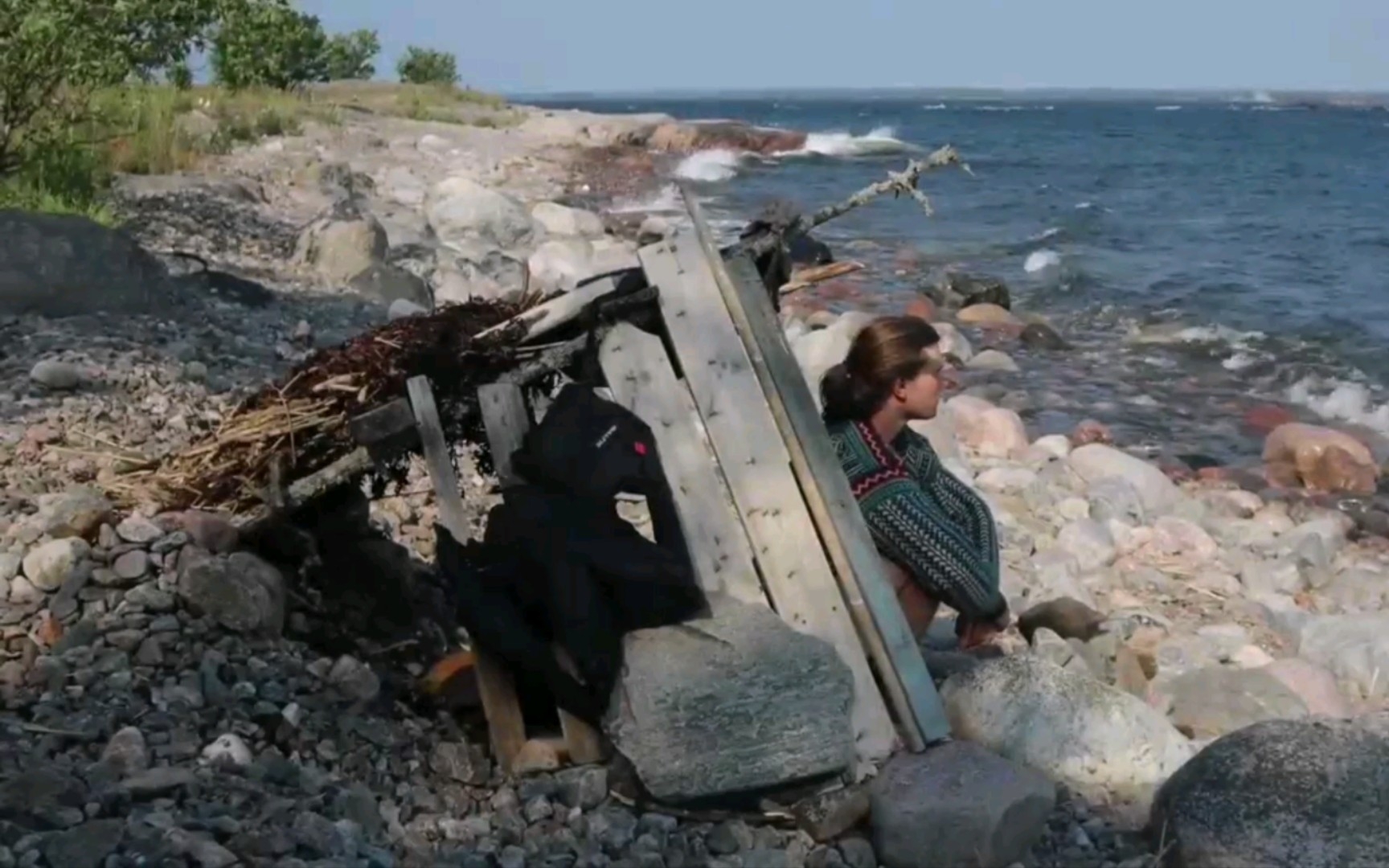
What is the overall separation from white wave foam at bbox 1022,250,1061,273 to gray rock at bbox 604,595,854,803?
58.7 feet

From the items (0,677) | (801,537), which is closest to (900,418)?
(801,537)

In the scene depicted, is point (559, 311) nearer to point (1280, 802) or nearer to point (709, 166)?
point (1280, 802)

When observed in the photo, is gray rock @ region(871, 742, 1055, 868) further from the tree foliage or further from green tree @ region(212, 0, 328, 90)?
the tree foliage

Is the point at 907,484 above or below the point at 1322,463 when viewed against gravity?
above

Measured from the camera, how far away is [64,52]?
1020cm

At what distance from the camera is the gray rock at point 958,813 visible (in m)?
3.96

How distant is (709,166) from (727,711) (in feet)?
115

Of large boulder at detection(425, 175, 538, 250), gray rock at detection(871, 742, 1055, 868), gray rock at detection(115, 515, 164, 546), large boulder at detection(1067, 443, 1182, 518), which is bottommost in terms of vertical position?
large boulder at detection(1067, 443, 1182, 518)

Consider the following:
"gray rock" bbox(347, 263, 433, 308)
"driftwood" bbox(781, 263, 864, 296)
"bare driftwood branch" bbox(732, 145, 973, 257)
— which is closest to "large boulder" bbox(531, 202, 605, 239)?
"gray rock" bbox(347, 263, 433, 308)

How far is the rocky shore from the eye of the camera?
3875 mm

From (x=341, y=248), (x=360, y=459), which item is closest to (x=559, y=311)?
(x=360, y=459)

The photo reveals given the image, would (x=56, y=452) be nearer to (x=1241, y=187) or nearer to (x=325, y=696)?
(x=325, y=696)

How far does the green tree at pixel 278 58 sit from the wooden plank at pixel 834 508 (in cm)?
1777

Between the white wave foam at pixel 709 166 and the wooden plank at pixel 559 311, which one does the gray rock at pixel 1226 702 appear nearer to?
the wooden plank at pixel 559 311
